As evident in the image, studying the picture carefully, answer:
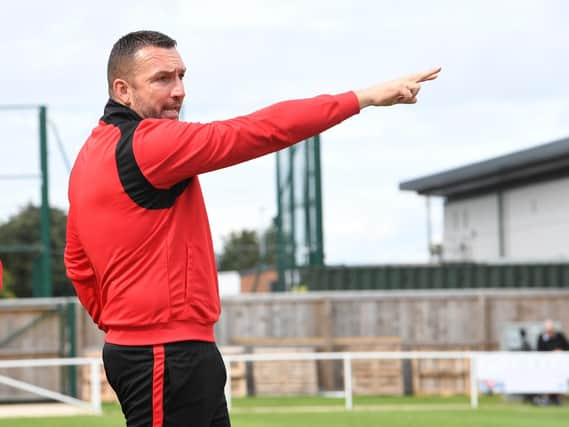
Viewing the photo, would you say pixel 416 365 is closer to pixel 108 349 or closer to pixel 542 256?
pixel 542 256

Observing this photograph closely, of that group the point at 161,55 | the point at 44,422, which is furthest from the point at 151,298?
the point at 44,422

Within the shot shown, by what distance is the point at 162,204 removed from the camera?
160 inches

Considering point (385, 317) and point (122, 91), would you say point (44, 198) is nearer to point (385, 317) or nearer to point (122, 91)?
point (385, 317)

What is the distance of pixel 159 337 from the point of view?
13.5 ft

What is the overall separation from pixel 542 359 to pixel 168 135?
17.7 meters

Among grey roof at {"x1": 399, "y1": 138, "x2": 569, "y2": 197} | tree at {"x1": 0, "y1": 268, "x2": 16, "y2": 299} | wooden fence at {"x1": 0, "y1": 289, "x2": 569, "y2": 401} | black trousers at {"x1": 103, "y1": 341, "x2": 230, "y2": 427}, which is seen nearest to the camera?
black trousers at {"x1": 103, "y1": 341, "x2": 230, "y2": 427}

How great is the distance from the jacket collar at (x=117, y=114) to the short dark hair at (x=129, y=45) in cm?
9

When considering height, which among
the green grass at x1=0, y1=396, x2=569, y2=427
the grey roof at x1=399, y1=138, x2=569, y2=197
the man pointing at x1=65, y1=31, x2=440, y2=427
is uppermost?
the grey roof at x1=399, y1=138, x2=569, y2=197

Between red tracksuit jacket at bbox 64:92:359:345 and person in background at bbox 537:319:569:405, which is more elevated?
red tracksuit jacket at bbox 64:92:359:345

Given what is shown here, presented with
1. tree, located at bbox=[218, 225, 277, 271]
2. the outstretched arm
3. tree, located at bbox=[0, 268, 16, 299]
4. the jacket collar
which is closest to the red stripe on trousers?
the jacket collar

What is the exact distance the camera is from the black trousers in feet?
13.5

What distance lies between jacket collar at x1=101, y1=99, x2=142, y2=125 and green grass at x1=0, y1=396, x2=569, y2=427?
13.0 meters

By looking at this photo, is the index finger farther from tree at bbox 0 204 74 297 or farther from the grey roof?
the grey roof

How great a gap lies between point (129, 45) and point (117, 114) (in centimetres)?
21
